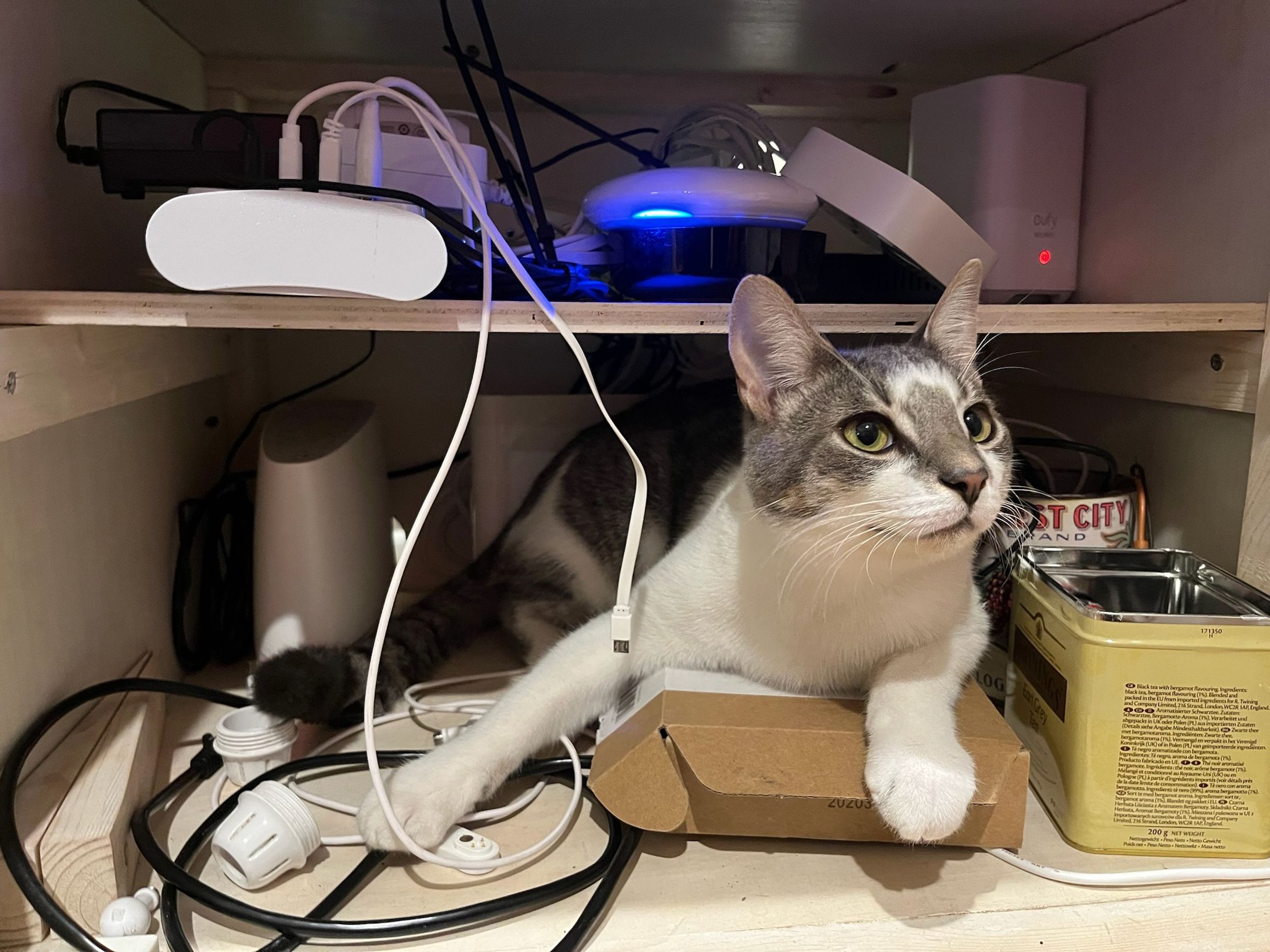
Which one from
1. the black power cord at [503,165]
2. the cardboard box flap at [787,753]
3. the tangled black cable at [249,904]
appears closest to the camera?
the tangled black cable at [249,904]

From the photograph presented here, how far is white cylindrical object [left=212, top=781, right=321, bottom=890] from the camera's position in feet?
2.52

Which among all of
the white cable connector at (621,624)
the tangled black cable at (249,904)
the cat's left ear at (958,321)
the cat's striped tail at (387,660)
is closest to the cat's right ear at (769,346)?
the cat's left ear at (958,321)

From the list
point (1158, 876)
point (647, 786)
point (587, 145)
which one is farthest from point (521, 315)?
point (1158, 876)

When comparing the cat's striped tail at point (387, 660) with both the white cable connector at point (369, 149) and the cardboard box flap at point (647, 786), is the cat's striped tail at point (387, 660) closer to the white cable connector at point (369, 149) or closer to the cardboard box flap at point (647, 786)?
the cardboard box flap at point (647, 786)

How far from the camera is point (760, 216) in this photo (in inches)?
38.7

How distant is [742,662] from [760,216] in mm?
521

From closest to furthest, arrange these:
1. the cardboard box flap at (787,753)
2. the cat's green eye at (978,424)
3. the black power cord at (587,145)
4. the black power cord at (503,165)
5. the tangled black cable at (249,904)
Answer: the tangled black cable at (249,904)
the cardboard box flap at (787,753)
the cat's green eye at (978,424)
the black power cord at (503,165)
the black power cord at (587,145)

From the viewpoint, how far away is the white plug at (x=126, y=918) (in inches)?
27.6

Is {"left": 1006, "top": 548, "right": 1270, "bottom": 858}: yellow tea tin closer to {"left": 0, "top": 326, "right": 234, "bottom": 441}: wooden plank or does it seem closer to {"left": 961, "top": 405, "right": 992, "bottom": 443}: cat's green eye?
{"left": 961, "top": 405, "right": 992, "bottom": 443}: cat's green eye

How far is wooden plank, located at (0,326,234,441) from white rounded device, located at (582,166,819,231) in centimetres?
57

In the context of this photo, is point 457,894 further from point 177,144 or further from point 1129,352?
point 1129,352

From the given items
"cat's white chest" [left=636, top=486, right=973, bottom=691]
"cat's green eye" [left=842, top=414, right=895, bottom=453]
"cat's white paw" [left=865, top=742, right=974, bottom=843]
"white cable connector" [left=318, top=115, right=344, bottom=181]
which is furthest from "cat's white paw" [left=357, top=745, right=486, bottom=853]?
"white cable connector" [left=318, top=115, right=344, bottom=181]

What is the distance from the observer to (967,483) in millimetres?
758

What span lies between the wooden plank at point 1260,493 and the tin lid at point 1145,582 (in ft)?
0.11
